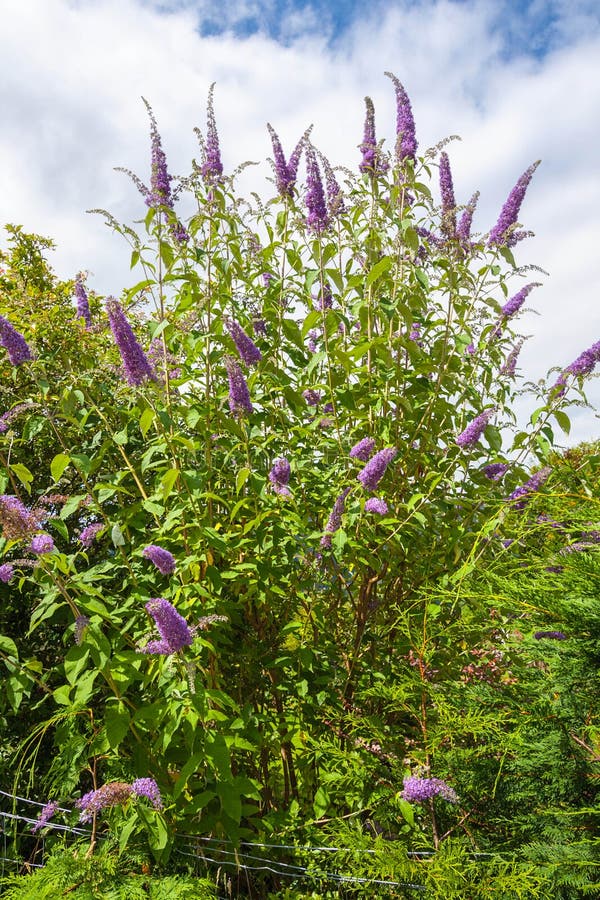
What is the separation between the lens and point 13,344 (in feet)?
7.88

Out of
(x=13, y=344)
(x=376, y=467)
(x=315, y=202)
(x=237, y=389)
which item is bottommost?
(x=376, y=467)

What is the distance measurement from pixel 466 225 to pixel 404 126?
523mm

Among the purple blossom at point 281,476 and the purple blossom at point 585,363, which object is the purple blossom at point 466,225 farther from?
the purple blossom at point 281,476

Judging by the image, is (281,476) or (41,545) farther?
(281,476)

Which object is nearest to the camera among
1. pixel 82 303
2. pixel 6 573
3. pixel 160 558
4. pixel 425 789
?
pixel 425 789

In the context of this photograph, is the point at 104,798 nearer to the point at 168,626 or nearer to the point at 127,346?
the point at 168,626

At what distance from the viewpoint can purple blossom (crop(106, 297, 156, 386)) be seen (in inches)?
87.6

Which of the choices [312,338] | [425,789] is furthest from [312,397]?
[425,789]

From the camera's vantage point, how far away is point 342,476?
9.42ft

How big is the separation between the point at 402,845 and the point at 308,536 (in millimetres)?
1112

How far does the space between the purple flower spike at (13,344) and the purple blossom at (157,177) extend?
777 millimetres

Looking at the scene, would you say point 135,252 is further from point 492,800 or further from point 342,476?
point 492,800

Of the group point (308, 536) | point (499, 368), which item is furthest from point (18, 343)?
point (499, 368)

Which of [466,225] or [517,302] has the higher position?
[466,225]
